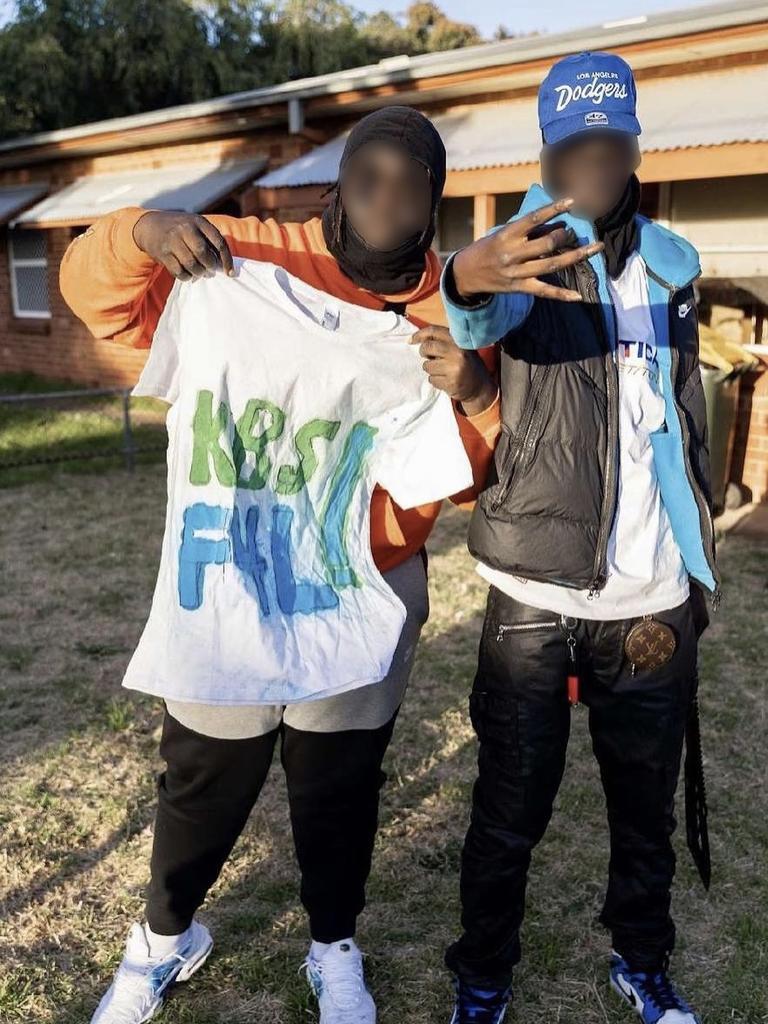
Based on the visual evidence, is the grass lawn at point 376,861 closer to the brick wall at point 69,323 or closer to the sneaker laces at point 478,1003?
the sneaker laces at point 478,1003

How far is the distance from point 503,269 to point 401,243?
1.41ft

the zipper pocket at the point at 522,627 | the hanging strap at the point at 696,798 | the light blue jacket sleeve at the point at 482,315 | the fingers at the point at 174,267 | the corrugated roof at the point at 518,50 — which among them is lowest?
the hanging strap at the point at 696,798

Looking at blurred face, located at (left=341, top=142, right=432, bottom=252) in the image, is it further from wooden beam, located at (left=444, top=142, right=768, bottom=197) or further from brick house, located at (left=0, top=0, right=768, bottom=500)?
wooden beam, located at (left=444, top=142, right=768, bottom=197)

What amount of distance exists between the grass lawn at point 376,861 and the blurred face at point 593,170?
1.93 metres

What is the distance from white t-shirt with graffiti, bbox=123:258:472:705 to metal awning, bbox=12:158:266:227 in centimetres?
819

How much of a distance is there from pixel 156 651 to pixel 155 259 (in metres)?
0.75

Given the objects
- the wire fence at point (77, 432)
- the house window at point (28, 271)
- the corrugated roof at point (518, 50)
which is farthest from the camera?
the house window at point (28, 271)

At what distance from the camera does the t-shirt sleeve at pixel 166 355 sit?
6.07 feet

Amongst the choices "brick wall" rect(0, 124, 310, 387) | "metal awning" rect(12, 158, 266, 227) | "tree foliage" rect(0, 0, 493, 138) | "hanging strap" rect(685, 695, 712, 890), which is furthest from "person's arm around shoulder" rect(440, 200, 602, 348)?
"tree foliage" rect(0, 0, 493, 138)

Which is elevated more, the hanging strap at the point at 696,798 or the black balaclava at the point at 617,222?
the black balaclava at the point at 617,222

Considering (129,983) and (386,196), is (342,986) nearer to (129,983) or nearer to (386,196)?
(129,983)

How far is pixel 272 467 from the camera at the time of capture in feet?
6.26

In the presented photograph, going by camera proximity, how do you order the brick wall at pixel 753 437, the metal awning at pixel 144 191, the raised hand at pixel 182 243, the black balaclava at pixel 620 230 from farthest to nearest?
the metal awning at pixel 144 191 → the brick wall at pixel 753 437 → the black balaclava at pixel 620 230 → the raised hand at pixel 182 243

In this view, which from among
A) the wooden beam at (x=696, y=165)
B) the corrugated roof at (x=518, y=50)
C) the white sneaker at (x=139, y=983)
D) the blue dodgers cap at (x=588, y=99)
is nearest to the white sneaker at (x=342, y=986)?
the white sneaker at (x=139, y=983)
